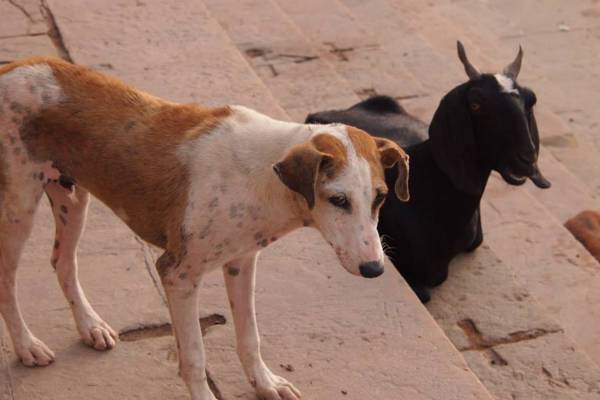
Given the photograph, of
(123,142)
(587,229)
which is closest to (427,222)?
(587,229)

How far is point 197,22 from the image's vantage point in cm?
738

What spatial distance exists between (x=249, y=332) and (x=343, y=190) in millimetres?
991

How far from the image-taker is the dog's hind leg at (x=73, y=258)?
14.2 feet

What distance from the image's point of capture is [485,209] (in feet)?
22.2

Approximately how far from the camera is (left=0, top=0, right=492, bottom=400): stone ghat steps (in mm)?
4359

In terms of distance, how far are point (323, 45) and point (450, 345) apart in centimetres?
424

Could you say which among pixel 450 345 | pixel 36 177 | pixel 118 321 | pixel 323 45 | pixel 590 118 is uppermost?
pixel 36 177

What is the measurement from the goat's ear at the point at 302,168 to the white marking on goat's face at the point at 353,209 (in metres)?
0.05

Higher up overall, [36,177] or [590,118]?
[36,177]

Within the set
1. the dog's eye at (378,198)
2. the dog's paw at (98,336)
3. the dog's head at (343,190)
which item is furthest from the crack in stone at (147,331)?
the dog's eye at (378,198)

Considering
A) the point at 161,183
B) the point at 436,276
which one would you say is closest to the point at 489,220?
the point at 436,276

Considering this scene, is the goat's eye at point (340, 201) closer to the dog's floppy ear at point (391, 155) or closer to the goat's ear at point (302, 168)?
the goat's ear at point (302, 168)

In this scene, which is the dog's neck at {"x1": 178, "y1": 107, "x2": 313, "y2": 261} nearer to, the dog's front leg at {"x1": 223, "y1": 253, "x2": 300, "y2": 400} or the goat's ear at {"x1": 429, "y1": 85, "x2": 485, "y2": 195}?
the dog's front leg at {"x1": 223, "y1": 253, "x2": 300, "y2": 400}

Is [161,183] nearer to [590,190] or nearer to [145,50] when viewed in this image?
[145,50]
